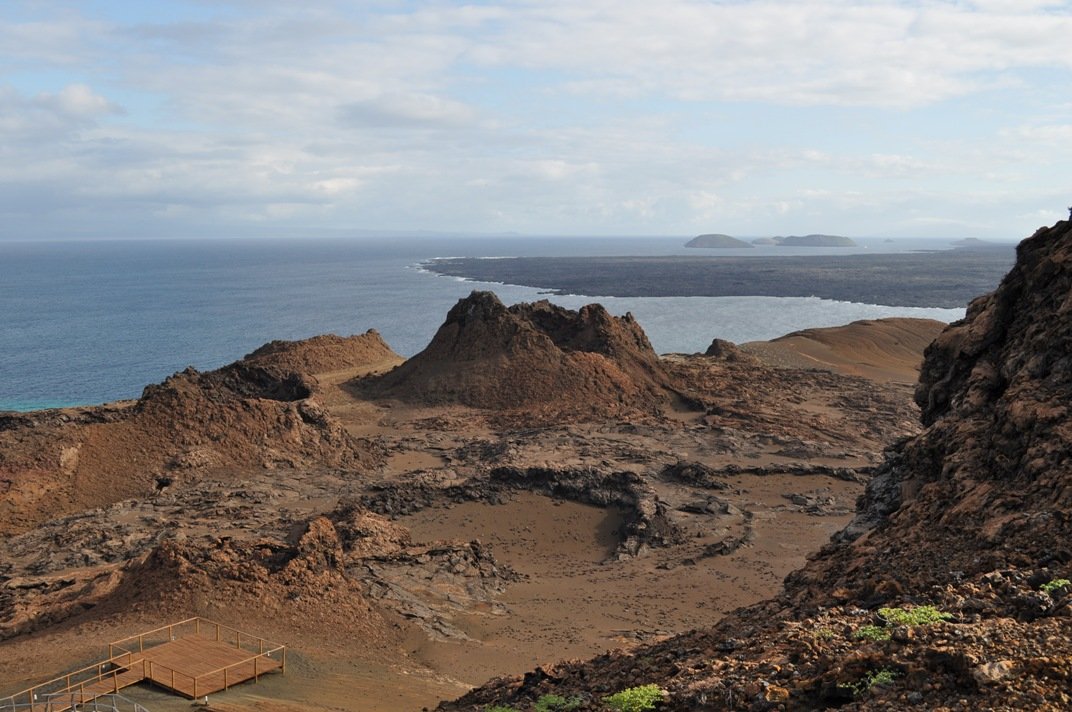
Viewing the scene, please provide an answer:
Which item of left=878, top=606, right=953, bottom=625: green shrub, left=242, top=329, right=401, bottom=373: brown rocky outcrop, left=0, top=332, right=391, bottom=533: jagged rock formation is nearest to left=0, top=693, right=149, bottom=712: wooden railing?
left=878, top=606, right=953, bottom=625: green shrub

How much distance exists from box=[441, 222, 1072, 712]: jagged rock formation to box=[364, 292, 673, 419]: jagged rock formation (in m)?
31.1

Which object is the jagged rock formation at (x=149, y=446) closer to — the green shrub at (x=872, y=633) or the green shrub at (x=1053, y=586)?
the green shrub at (x=872, y=633)

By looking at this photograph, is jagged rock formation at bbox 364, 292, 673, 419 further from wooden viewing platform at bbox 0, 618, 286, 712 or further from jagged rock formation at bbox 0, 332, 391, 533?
wooden viewing platform at bbox 0, 618, 286, 712

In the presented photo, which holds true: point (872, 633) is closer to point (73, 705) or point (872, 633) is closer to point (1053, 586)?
point (1053, 586)

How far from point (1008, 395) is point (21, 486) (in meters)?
31.1

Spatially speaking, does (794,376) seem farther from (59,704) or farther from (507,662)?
(59,704)

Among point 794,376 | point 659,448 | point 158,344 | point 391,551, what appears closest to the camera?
point 391,551

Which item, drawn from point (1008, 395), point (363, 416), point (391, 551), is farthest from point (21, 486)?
point (1008, 395)

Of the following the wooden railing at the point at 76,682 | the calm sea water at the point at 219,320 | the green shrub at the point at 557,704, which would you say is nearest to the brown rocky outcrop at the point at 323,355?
the calm sea water at the point at 219,320

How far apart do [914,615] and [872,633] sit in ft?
1.90

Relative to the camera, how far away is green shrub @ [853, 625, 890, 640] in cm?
999

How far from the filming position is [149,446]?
118 feet

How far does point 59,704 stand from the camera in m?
15.2

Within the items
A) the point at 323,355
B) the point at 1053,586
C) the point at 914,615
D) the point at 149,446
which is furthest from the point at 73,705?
the point at 323,355
